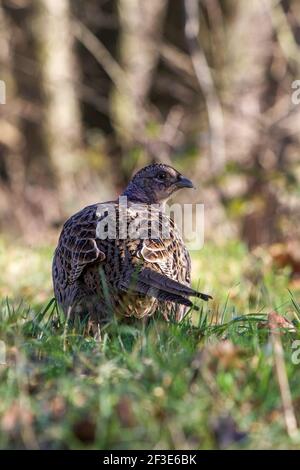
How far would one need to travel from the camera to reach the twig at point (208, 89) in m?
12.0

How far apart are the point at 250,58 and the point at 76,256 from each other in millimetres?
9066

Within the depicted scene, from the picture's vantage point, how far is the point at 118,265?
5234 millimetres

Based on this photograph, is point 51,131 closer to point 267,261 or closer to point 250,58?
point 250,58

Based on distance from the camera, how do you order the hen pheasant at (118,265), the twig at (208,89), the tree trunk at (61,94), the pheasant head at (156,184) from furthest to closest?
the tree trunk at (61,94) < the twig at (208,89) < the pheasant head at (156,184) < the hen pheasant at (118,265)

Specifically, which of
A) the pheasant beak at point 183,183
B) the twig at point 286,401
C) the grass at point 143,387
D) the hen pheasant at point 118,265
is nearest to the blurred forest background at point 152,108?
the pheasant beak at point 183,183

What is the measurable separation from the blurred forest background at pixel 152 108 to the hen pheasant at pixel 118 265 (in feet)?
16.2

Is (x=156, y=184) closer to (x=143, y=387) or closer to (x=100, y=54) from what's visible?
(x=143, y=387)

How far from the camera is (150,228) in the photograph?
218 inches

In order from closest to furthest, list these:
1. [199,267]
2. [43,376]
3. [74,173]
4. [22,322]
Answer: [43,376]
[22,322]
[199,267]
[74,173]

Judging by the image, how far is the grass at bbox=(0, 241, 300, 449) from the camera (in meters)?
3.15

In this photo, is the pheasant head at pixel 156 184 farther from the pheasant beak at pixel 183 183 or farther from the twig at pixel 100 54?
the twig at pixel 100 54

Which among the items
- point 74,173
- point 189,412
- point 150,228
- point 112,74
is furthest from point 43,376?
point 74,173

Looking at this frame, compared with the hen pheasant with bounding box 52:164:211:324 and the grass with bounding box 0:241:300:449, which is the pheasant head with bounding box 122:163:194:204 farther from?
the grass with bounding box 0:241:300:449

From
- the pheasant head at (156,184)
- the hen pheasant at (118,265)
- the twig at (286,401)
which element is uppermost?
the pheasant head at (156,184)
